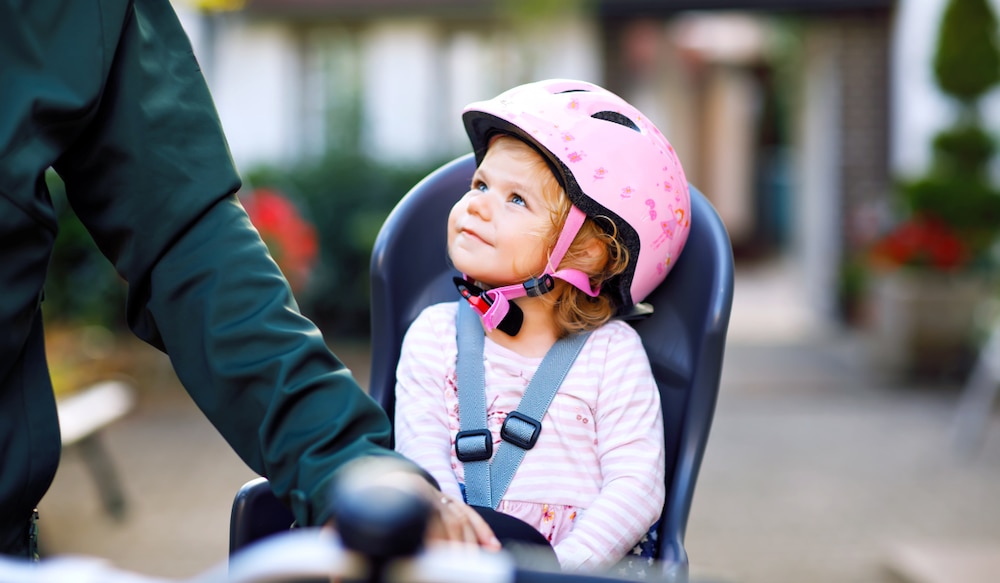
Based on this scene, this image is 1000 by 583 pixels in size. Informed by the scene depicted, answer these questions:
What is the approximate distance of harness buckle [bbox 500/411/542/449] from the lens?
1.81m

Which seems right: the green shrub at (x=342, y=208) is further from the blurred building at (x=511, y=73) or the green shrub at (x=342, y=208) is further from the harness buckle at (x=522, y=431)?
the harness buckle at (x=522, y=431)

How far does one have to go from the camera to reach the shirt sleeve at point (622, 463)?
172 cm

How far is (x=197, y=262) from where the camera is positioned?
50.1 inches

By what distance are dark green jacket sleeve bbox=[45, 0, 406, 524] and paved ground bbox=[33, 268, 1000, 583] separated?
2.83 metres

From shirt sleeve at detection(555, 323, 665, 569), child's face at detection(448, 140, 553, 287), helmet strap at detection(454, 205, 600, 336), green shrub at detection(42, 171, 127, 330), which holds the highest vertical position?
child's face at detection(448, 140, 553, 287)

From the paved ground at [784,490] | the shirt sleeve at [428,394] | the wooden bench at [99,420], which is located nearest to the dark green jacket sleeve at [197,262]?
the shirt sleeve at [428,394]

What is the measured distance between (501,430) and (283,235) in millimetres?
5760

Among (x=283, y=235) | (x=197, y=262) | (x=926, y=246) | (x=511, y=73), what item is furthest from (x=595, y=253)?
(x=511, y=73)

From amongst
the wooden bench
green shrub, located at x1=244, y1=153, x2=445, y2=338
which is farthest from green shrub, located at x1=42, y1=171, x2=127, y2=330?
green shrub, located at x1=244, y1=153, x2=445, y2=338

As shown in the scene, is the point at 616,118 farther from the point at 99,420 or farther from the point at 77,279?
the point at 77,279

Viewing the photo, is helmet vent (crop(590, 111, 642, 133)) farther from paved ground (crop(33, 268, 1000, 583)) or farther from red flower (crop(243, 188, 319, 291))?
red flower (crop(243, 188, 319, 291))

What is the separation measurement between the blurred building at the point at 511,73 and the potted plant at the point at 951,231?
5.56 ft

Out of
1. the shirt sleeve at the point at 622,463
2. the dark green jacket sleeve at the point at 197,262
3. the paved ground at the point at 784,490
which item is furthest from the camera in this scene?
the paved ground at the point at 784,490

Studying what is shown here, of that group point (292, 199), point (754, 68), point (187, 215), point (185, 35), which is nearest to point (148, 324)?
point (187, 215)
